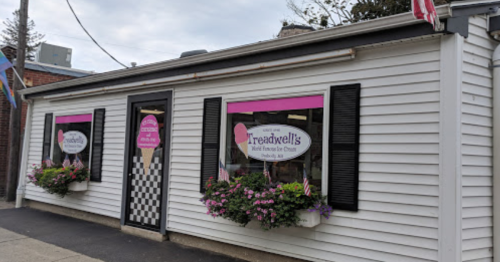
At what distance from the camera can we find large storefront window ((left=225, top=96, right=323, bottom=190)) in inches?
172

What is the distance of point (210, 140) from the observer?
539 cm

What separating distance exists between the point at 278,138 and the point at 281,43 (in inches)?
45.6

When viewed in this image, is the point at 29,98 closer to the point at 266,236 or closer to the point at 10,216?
the point at 10,216

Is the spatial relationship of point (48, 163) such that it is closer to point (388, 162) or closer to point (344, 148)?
point (344, 148)

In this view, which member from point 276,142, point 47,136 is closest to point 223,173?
point 276,142

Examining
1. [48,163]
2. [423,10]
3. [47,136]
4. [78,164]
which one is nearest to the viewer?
[423,10]

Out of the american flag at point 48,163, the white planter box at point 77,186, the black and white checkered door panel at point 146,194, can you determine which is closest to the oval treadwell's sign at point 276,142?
the black and white checkered door panel at point 146,194

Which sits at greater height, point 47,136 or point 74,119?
point 74,119

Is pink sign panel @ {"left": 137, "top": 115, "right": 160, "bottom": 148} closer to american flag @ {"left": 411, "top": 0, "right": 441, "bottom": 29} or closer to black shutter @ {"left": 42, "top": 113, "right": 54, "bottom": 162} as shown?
black shutter @ {"left": 42, "top": 113, "right": 54, "bottom": 162}

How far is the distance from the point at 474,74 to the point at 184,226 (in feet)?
13.9

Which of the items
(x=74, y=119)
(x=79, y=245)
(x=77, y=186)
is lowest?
(x=79, y=245)

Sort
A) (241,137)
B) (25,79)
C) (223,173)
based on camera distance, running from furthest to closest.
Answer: (25,79)
(241,137)
(223,173)

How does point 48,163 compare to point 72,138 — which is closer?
point 72,138

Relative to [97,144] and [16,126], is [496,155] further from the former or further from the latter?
[16,126]
